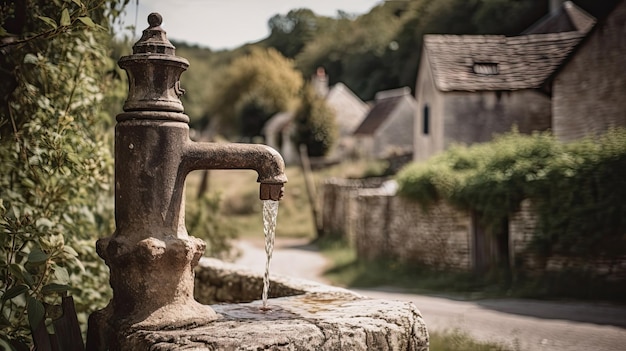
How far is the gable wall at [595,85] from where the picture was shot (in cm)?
955

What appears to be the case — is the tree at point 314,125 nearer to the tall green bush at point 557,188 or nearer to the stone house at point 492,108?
the stone house at point 492,108

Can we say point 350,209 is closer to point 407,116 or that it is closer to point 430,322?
point 430,322

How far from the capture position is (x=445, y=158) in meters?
13.0

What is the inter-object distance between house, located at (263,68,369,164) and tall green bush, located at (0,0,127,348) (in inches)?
1116

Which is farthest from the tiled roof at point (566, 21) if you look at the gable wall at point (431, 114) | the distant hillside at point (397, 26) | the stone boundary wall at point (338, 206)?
the stone boundary wall at point (338, 206)

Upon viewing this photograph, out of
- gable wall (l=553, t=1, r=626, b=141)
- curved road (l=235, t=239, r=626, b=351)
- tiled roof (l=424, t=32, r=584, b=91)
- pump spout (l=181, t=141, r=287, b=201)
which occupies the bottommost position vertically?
curved road (l=235, t=239, r=626, b=351)

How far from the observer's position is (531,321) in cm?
753

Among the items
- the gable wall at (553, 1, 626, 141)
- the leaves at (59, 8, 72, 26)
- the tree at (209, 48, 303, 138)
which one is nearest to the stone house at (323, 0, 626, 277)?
the gable wall at (553, 1, 626, 141)

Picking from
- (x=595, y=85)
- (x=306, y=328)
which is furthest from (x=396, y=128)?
(x=306, y=328)

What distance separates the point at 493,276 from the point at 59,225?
857 centimetres

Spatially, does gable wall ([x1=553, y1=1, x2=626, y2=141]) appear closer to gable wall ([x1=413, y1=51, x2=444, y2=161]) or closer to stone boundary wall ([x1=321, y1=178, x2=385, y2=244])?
gable wall ([x1=413, y1=51, x2=444, y2=161])

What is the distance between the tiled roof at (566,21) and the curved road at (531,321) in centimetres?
713

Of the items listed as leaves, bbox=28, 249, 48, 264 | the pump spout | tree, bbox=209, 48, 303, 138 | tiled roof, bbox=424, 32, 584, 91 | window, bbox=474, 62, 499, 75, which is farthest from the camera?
tree, bbox=209, 48, 303, 138

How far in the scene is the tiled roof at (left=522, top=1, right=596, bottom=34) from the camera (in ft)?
45.1
